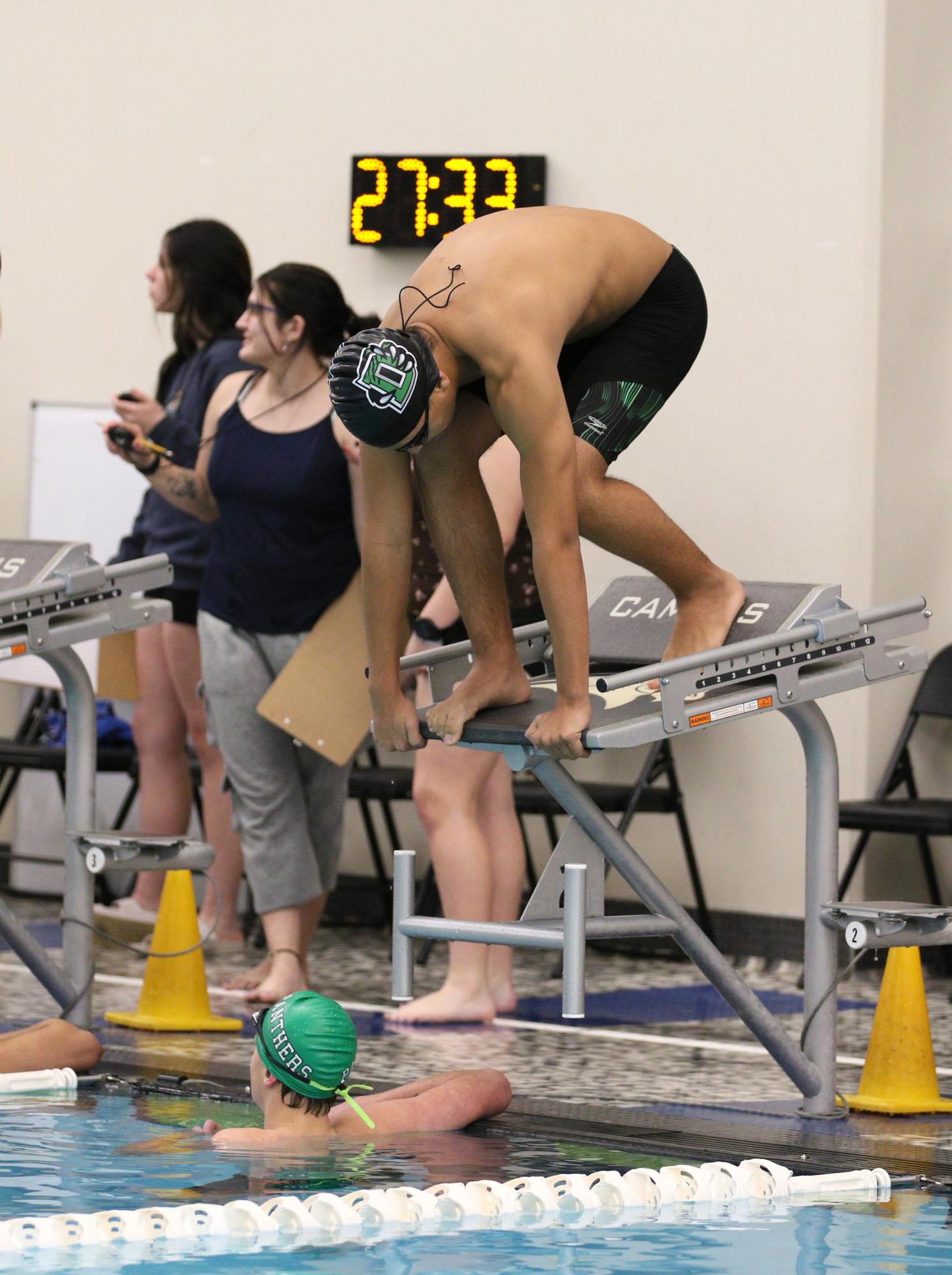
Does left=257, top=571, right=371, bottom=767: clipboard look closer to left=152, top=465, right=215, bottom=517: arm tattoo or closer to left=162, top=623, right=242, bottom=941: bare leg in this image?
left=152, top=465, right=215, bottom=517: arm tattoo

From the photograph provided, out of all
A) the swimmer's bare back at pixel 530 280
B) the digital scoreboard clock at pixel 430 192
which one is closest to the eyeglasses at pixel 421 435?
the swimmer's bare back at pixel 530 280

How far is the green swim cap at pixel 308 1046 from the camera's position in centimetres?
375

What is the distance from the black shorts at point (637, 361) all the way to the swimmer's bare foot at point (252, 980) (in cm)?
219

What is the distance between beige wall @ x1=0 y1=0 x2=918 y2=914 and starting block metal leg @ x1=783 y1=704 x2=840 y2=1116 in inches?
90.2

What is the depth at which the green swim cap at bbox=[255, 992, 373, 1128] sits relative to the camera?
3.75 m

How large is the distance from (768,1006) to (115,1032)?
1811 mm

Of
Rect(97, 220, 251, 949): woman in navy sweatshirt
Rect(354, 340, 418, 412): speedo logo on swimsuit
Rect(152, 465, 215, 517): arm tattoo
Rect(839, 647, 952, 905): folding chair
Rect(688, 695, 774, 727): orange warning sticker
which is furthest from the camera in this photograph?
Rect(97, 220, 251, 949): woman in navy sweatshirt

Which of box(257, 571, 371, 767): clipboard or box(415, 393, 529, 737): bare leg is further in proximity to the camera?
box(257, 571, 371, 767): clipboard

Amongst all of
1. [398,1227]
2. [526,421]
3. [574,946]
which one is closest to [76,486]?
[526,421]

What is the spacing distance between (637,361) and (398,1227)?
178 centimetres

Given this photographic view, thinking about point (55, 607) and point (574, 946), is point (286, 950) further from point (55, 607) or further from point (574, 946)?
Result: point (574, 946)

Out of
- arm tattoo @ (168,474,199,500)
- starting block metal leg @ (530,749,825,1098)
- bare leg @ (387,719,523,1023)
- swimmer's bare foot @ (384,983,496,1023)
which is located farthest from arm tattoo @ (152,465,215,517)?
starting block metal leg @ (530,749,825,1098)

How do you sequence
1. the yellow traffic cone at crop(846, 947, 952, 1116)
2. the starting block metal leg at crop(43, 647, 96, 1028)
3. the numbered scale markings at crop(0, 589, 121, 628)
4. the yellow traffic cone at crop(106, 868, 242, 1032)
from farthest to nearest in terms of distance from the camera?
the yellow traffic cone at crop(106, 868, 242, 1032)
the starting block metal leg at crop(43, 647, 96, 1028)
the numbered scale markings at crop(0, 589, 121, 628)
the yellow traffic cone at crop(846, 947, 952, 1116)

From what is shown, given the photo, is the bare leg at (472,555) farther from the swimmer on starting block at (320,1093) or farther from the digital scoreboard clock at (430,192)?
the digital scoreboard clock at (430,192)
